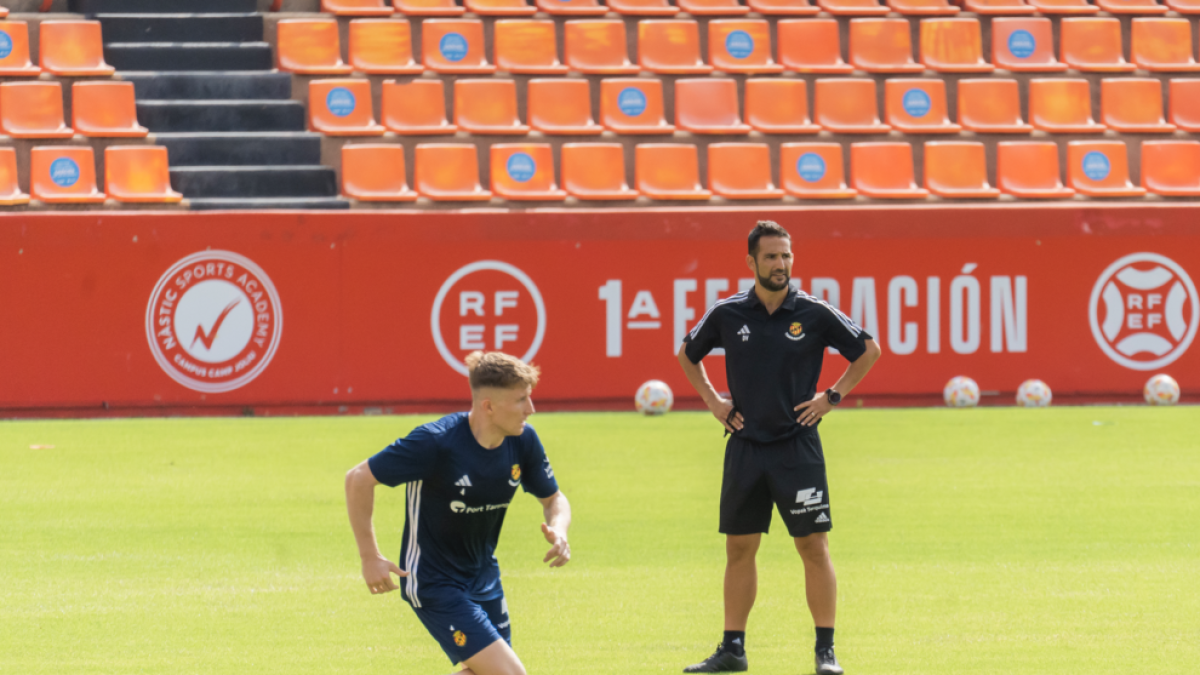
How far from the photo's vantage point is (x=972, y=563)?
27.5 ft

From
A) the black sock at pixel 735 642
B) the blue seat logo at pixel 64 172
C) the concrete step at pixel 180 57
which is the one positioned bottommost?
the black sock at pixel 735 642

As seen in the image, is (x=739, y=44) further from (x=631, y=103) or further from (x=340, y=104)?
(x=340, y=104)

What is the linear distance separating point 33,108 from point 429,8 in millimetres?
5213

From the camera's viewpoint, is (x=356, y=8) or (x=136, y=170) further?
(x=356, y=8)

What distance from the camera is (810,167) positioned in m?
18.8

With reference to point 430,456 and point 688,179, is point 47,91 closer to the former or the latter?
point 688,179

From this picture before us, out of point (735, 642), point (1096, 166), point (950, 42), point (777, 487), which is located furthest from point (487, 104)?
point (735, 642)

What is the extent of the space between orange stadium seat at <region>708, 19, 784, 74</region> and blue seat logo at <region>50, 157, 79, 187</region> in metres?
Answer: 8.20

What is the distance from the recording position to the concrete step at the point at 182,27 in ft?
64.1

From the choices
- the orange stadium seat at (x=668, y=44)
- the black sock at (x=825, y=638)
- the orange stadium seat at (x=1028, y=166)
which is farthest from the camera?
the orange stadium seat at (x=668, y=44)

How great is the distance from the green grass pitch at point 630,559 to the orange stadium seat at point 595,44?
23.4ft

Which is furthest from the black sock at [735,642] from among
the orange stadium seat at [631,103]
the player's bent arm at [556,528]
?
the orange stadium seat at [631,103]

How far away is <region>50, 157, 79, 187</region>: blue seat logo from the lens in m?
17.4

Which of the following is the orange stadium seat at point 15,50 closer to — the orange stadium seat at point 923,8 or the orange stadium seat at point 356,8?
the orange stadium seat at point 356,8
